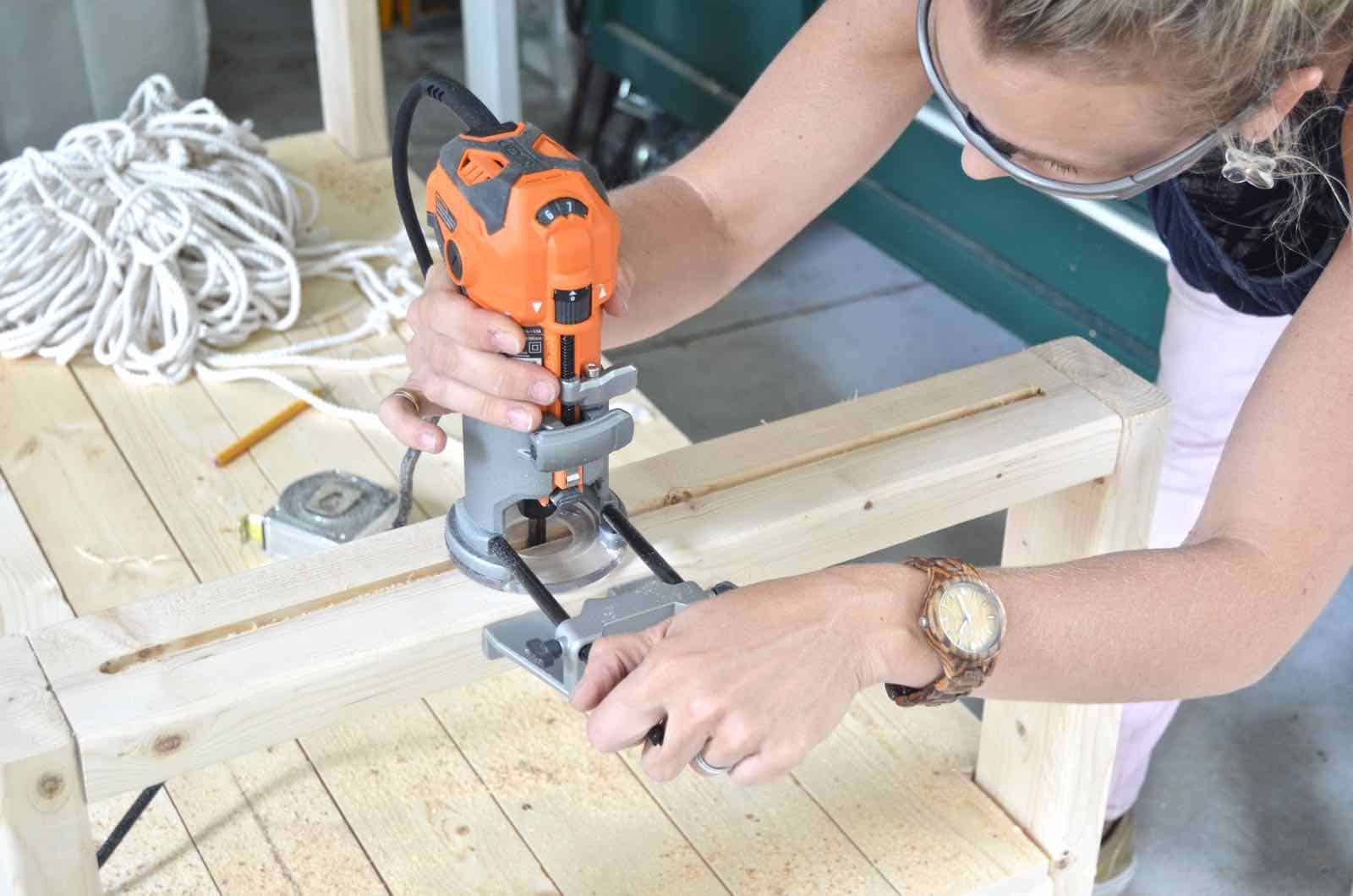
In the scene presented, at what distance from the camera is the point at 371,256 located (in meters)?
1.94

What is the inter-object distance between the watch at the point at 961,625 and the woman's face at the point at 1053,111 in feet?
0.83

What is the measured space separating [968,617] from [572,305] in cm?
29

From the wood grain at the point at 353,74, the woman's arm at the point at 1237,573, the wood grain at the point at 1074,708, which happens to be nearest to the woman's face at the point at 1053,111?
the woman's arm at the point at 1237,573

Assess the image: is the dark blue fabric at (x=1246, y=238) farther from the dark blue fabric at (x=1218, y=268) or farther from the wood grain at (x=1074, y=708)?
the wood grain at (x=1074, y=708)

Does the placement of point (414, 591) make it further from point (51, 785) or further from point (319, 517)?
point (319, 517)

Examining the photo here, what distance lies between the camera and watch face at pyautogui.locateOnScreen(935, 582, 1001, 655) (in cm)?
81

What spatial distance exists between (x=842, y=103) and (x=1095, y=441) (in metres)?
0.34

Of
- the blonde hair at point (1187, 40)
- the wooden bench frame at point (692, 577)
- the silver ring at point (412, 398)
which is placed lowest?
the wooden bench frame at point (692, 577)

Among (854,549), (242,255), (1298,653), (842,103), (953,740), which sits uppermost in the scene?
(842,103)

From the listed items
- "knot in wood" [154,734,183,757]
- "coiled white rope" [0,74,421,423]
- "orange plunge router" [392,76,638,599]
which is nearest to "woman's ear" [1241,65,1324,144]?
"orange plunge router" [392,76,638,599]

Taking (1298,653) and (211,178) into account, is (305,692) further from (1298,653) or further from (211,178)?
(1298,653)

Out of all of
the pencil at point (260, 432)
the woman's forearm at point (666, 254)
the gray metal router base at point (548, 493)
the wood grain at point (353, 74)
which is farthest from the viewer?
the wood grain at point (353, 74)

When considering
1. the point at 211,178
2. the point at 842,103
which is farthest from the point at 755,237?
the point at 211,178

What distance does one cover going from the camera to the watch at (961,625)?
810 millimetres
